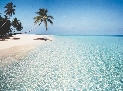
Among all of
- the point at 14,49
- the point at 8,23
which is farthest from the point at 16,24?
the point at 14,49

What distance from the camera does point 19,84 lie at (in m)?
10.5

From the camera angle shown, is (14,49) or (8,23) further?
(8,23)

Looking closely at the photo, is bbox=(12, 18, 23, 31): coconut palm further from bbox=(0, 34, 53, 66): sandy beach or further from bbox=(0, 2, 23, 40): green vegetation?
bbox=(0, 34, 53, 66): sandy beach

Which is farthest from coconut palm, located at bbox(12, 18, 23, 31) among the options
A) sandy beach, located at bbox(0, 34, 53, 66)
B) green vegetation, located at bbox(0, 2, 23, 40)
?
sandy beach, located at bbox(0, 34, 53, 66)

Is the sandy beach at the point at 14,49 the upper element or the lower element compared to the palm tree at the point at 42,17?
lower

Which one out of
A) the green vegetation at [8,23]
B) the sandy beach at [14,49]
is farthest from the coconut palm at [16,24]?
the sandy beach at [14,49]

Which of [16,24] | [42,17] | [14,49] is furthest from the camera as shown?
[16,24]

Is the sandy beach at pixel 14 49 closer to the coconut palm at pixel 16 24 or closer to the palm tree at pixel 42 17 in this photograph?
the palm tree at pixel 42 17

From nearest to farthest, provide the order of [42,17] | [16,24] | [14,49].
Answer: [14,49] → [42,17] → [16,24]

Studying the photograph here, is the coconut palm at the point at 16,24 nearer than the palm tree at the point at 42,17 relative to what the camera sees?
No

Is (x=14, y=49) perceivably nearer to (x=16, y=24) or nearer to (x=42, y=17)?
(x=42, y=17)

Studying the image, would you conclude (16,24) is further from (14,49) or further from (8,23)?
(14,49)

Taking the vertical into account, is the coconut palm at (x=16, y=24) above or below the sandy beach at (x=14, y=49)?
above

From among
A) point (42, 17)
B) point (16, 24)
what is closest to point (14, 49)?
point (42, 17)
